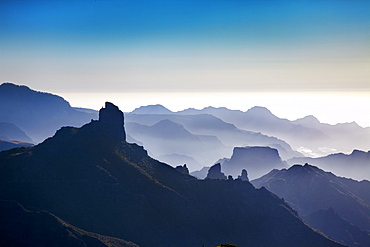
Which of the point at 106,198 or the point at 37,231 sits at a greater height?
the point at 106,198

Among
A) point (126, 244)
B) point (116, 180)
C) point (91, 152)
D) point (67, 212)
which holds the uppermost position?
point (91, 152)

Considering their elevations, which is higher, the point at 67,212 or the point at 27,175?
the point at 27,175

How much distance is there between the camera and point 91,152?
195250 mm

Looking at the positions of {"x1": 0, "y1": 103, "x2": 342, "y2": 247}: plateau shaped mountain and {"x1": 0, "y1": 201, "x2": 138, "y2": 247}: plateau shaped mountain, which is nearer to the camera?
{"x1": 0, "y1": 201, "x2": 138, "y2": 247}: plateau shaped mountain

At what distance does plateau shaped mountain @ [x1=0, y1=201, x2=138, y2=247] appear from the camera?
135375 millimetres

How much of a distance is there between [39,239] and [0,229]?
16078 mm

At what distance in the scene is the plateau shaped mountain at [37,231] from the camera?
13538 cm

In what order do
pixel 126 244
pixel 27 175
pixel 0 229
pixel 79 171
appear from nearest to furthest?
1. pixel 0 229
2. pixel 126 244
3. pixel 27 175
4. pixel 79 171

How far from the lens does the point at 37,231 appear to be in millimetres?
138625

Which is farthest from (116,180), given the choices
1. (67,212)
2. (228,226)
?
(228,226)

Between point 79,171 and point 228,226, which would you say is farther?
point 228,226

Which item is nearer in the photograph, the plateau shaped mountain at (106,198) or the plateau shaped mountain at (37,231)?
the plateau shaped mountain at (37,231)

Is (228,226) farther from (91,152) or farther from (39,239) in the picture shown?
(39,239)

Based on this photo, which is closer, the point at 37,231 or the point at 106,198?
the point at 37,231
